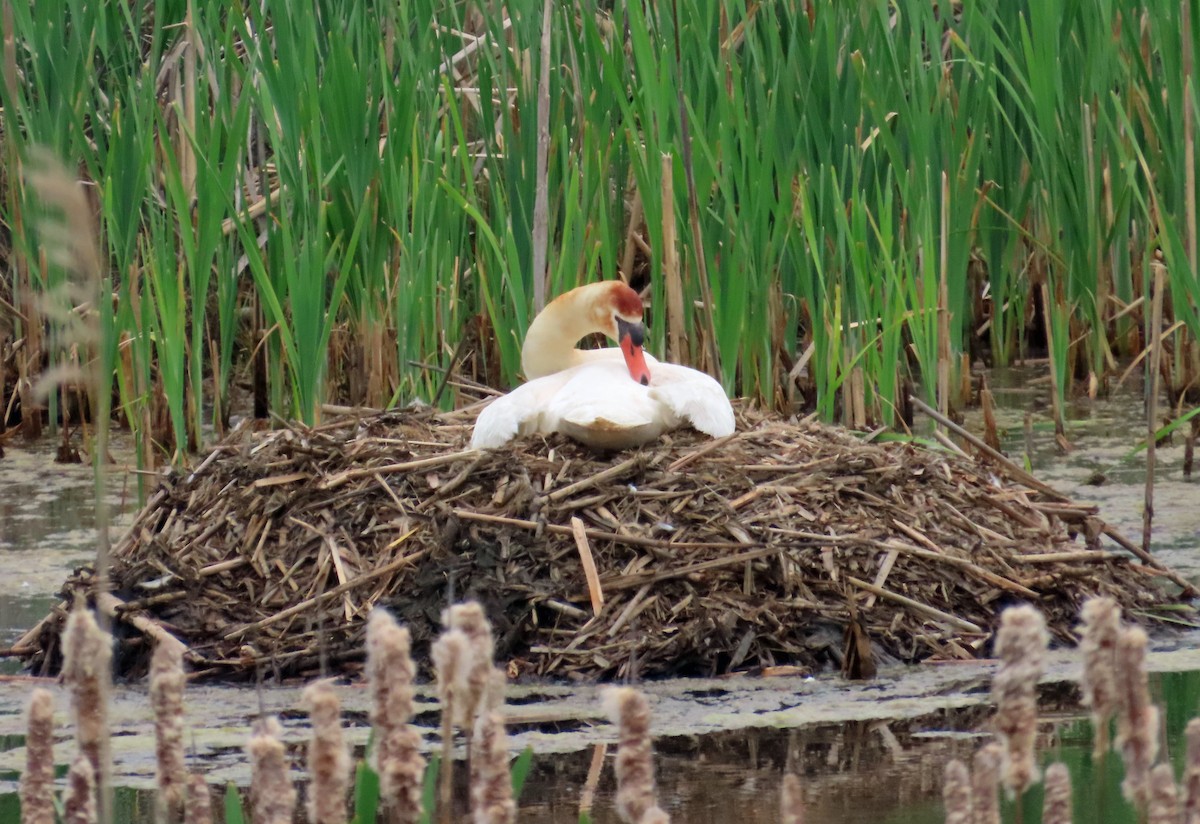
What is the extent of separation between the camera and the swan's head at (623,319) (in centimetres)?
511

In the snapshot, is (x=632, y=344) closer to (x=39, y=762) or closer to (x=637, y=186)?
(x=637, y=186)

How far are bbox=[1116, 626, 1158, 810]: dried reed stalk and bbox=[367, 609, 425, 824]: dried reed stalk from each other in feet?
2.07

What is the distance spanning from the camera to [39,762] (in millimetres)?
1710

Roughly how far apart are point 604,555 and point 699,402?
0.60 metres

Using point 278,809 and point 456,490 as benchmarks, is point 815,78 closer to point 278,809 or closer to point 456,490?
point 456,490

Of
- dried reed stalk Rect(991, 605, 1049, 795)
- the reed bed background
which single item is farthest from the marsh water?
the reed bed background

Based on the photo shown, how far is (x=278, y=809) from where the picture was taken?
1.71 metres

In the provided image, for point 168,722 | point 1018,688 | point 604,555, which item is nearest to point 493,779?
point 168,722

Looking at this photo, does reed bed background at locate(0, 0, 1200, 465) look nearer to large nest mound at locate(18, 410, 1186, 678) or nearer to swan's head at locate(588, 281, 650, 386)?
swan's head at locate(588, 281, 650, 386)

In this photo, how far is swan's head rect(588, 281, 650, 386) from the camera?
201 inches

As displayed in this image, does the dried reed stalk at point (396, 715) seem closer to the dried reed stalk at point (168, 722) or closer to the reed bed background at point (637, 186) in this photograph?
the dried reed stalk at point (168, 722)

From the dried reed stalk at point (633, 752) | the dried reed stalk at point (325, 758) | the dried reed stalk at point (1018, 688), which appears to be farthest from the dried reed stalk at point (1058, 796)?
the dried reed stalk at point (325, 758)

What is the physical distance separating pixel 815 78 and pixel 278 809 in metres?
4.64

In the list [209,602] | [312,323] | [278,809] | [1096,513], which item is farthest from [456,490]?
[278,809]
